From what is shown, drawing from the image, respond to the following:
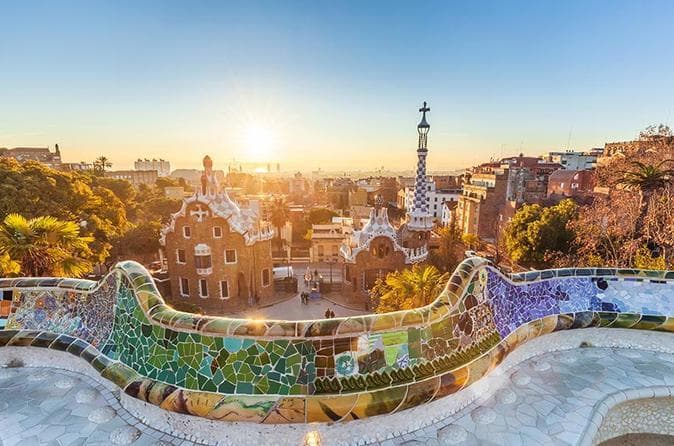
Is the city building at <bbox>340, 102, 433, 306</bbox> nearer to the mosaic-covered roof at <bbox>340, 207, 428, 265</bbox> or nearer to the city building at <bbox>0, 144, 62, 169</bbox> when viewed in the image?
the mosaic-covered roof at <bbox>340, 207, 428, 265</bbox>

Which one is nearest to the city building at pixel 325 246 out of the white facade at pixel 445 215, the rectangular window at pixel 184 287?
the rectangular window at pixel 184 287

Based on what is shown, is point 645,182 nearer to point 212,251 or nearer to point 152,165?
point 212,251

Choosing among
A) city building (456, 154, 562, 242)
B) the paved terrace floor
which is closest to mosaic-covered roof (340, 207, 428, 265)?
the paved terrace floor

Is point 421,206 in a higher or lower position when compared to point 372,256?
higher

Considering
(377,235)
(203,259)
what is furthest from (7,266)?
(377,235)

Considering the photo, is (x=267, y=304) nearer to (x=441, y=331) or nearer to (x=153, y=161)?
(x=441, y=331)
